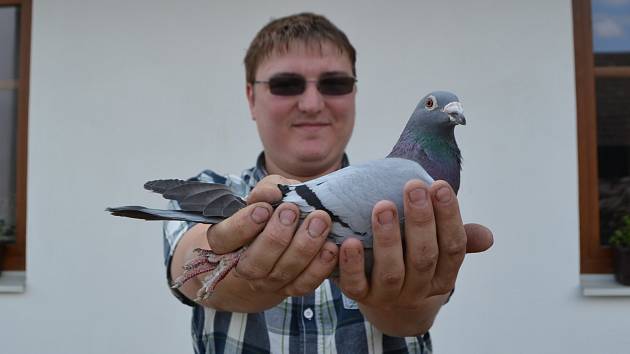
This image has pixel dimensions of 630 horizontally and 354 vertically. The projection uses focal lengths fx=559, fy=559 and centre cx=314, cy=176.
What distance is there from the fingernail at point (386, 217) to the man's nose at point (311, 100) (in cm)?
92

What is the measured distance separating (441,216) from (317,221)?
265 millimetres

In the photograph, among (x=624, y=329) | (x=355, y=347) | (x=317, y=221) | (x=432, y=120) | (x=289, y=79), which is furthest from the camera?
(x=624, y=329)

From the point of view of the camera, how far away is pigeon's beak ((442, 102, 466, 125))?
143 centimetres

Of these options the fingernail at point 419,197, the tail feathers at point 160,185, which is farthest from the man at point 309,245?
the tail feathers at point 160,185

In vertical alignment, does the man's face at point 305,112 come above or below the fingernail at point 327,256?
above

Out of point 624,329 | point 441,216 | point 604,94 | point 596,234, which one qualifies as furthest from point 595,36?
point 441,216

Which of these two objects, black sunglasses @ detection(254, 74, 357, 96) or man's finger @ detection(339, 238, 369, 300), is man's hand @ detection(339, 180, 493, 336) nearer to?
man's finger @ detection(339, 238, 369, 300)

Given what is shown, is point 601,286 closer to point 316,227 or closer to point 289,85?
point 289,85

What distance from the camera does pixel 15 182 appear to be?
12.7 ft

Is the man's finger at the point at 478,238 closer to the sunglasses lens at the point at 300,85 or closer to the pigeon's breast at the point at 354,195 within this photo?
the pigeon's breast at the point at 354,195

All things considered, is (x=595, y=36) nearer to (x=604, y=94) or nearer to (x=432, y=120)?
(x=604, y=94)

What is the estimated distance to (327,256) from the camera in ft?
4.04

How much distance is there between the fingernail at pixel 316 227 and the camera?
1191 mm

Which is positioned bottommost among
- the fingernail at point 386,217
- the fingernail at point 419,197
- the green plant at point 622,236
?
the green plant at point 622,236
